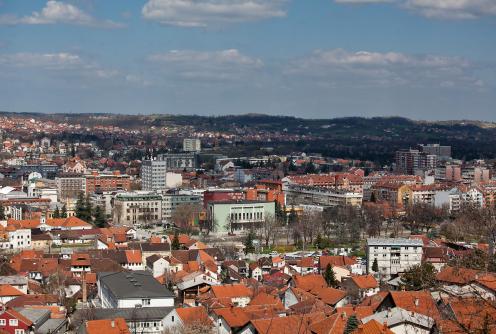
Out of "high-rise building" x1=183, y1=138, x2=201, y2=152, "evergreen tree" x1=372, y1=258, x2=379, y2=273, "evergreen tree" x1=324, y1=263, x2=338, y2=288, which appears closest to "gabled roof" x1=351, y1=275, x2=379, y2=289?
"evergreen tree" x1=324, y1=263, x2=338, y2=288

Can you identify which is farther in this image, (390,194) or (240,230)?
(390,194)

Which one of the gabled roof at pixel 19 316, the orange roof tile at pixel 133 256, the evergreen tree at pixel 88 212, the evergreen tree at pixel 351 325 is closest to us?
the evergreen tree at pixel 351 325

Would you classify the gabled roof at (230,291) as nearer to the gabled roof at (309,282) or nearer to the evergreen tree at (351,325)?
the gabled roof at (309,282)

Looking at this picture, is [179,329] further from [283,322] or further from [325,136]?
[325,136]

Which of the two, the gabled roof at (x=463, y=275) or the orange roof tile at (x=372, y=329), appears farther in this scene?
the orange roof tile at (x=372, y=329)

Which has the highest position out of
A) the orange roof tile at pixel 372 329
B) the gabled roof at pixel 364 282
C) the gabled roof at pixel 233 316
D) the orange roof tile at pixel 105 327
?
the orange roof tile at pixel 372 329

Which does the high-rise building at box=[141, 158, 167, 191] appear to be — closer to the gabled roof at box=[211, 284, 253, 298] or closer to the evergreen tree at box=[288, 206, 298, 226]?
the evergreen tree at box=[288, 206, 298, 226]

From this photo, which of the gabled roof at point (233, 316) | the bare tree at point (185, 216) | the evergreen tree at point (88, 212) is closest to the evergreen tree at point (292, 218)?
the bare tree at point (185, 216)

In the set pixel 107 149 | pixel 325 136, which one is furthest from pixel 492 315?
pixel 325 136
